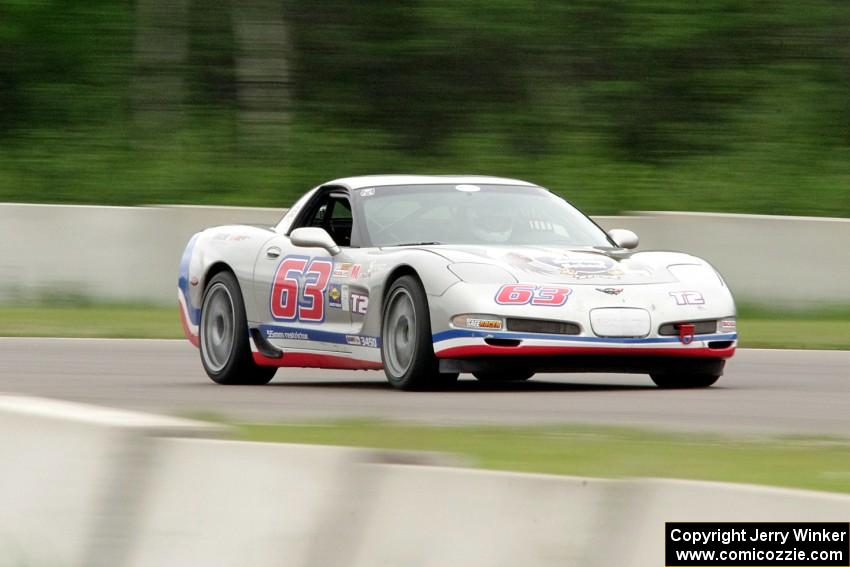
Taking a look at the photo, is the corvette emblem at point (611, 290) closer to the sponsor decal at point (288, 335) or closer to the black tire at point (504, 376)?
the black tire at point (504, 376)

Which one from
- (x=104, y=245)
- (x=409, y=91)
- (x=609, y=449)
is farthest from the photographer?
(x=409, y=91)

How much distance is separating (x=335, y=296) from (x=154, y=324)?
5810 mm

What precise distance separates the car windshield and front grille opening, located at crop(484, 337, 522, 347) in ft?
3.68

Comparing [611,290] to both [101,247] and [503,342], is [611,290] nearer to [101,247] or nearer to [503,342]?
[503,342]

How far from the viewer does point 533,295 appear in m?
9.77

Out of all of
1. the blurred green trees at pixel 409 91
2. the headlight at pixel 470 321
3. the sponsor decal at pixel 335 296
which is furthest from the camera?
the blurred green trees at pixel 409 91

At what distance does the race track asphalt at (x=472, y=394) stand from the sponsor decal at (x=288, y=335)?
31 cm

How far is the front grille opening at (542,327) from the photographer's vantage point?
9.73m

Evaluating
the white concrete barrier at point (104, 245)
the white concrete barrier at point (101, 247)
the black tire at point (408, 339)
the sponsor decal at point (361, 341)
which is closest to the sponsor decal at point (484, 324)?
the black tire at point (408, 339)

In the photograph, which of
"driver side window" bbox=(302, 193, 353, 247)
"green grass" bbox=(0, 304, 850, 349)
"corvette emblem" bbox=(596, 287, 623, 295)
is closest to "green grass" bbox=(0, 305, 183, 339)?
"green grass" bbox=(0, 304, 850, 349)

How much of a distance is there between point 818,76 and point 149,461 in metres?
21.5

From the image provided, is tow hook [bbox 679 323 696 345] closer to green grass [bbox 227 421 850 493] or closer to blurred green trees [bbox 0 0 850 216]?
green grass [bbox 227 421 850 493]

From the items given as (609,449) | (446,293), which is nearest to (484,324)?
(446,293)

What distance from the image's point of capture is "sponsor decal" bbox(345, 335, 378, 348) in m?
10.3
